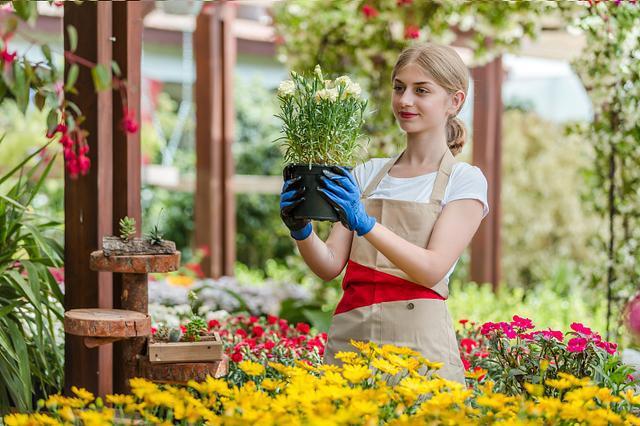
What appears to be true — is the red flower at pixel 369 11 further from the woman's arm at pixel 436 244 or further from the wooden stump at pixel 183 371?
the wooden stump at pixel 183 371

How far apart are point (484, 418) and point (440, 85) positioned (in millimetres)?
876

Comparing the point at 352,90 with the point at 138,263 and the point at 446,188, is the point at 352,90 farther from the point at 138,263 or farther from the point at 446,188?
the point at 138,263

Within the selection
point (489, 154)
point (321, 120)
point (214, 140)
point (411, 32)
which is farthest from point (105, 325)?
point (489, 154)

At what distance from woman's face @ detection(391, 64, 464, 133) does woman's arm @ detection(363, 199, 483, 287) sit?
22 cm

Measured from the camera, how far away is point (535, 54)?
806 centimetres

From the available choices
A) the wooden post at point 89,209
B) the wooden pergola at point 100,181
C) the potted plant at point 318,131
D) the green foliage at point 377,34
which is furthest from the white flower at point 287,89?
the green foliage at point 377,34

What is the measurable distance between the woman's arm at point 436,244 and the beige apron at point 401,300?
0.16ft

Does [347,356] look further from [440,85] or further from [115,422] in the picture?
[440,85]

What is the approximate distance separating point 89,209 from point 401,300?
106cm

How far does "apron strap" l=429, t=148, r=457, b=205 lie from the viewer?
2289 millimetres

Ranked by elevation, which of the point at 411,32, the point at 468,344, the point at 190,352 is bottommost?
the point at 468,344

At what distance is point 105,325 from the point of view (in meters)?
2.31

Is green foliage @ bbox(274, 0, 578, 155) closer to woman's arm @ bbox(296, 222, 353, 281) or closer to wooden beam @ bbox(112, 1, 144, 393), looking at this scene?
wooden beam @ bbox(112, 1, 144, 393)

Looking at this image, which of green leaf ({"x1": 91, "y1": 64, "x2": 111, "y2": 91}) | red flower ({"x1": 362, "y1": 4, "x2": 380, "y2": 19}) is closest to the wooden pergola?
green leaf ({"x1": 91, "y1": 64, "x2": 111, "y2": 91})
